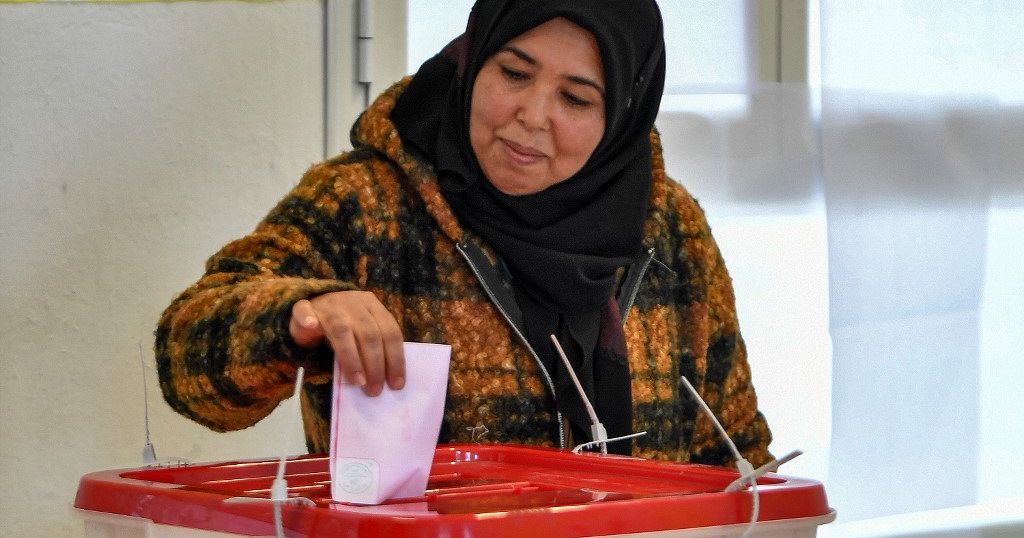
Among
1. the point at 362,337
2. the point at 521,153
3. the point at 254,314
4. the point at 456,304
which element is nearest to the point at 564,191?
the point at 521,153

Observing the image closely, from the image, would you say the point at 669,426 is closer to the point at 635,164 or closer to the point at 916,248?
the point at 635,164

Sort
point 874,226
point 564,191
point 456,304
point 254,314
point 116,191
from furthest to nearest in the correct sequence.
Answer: point 874,226 → point 116,191 → point 564,191 → point 456,304 → point 254,314

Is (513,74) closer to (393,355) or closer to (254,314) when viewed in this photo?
(254,314)

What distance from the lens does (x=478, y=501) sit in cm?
86

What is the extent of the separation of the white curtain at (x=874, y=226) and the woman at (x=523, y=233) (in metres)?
0.71

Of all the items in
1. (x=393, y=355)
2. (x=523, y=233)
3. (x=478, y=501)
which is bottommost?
(x=478, y=501)

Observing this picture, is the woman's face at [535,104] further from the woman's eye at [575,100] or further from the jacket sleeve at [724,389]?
the jacket sleeve at [724,389]

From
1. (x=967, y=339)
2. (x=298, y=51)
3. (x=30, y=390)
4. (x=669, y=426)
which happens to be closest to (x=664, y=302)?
(x=669, y=426)

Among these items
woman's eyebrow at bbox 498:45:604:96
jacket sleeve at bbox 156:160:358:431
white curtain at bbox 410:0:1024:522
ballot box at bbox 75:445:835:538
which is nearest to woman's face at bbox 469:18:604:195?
woman's eyebrow at bbox 498:45:604:96

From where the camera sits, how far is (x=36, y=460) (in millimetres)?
1655

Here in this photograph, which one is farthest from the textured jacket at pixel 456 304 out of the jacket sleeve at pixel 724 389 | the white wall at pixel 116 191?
the white wall at pixel 116 191

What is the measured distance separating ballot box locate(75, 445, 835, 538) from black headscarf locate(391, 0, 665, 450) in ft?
1.07

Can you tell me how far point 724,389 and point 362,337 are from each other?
35.8 inches

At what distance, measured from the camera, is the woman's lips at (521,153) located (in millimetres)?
1436
